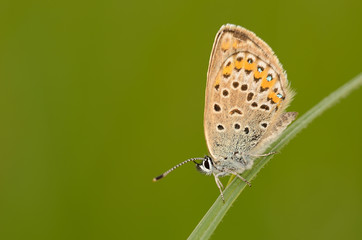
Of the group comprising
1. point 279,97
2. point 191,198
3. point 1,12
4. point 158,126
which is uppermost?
point 1,12

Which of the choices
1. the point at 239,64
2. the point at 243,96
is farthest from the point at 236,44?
the point at 243,96

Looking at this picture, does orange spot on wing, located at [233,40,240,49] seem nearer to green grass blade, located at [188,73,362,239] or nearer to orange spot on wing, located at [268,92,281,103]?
orange spot on wing, located at [268,92,281,103]

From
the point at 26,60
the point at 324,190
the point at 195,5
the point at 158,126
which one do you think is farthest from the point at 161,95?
the point at 324,190

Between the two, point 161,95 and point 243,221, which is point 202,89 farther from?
point 243,221

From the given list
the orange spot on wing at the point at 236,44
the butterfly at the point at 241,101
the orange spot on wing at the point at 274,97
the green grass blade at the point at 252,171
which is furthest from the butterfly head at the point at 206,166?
the orange spot on wing at the point at 236,44

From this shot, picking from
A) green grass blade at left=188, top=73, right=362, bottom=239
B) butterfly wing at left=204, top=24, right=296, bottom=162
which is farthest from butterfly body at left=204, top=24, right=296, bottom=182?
green grass blade at left=188, top=73, right=362, bottom=239

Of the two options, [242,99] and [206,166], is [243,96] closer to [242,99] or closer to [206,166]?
[242,99]
